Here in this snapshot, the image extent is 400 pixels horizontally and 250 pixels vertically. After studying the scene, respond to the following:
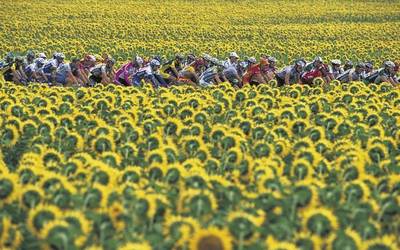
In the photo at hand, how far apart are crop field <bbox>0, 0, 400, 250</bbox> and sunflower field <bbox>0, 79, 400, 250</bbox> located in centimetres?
2

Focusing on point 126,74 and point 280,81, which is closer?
point 280,81

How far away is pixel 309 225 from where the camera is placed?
6.32 m

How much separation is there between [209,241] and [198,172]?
87.7 inches

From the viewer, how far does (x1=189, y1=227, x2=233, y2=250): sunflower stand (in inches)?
225

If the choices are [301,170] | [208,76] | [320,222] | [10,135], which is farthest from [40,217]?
[208,76]

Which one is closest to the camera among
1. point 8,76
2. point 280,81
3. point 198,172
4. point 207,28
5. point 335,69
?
point 198,172

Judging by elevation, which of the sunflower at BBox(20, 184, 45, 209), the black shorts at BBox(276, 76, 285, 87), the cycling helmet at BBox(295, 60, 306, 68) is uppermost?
the cycling helmet at BBox(295, 60, 306, 68)

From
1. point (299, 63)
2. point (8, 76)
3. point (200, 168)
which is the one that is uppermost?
point (299, 63)

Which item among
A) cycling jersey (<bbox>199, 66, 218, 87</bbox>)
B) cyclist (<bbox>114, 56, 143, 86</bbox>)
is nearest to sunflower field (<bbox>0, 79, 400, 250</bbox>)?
cycling jersey (<bbox>199, 66, 218, 87</bbox>)

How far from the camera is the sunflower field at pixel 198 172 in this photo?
6172 millimetres

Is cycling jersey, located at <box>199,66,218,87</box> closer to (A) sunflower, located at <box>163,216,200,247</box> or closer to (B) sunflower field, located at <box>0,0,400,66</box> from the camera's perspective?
(A) sunflower, located at <box>163,216,200,247</box>

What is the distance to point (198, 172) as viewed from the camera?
7.93 metres

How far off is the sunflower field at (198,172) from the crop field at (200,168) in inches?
0.7

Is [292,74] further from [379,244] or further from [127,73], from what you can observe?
[379,244]
